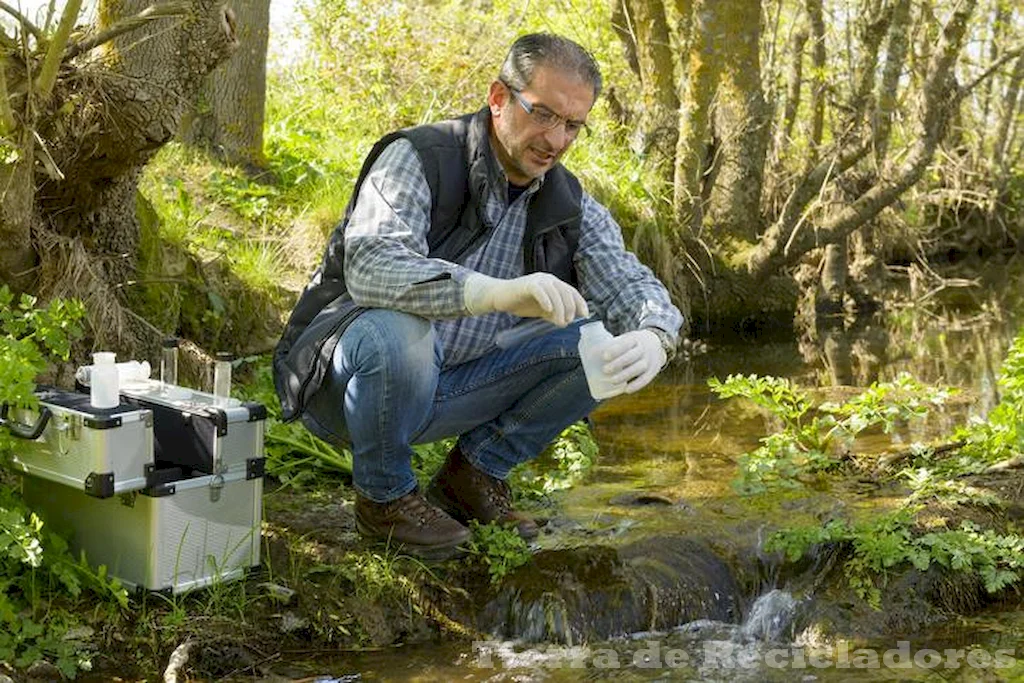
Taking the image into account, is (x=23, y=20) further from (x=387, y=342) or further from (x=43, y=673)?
(x=43, y=673)

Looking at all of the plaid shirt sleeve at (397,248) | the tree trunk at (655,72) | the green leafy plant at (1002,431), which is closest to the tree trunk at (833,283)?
the tree trunk at (655,72)

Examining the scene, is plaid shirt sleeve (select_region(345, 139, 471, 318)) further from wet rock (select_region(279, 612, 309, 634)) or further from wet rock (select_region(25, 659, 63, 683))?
wet rock (select_region(25, 659, 63, 683))

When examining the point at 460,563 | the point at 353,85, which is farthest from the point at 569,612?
the point at 353,85

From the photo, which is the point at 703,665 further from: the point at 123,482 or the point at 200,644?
the point at 123,482

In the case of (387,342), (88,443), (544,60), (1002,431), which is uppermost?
(544,60)

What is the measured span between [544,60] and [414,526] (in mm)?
1323

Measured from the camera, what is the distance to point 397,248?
11.3 feet

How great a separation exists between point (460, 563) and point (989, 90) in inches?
466

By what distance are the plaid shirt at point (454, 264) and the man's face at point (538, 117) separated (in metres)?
0.09

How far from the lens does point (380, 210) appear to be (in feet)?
11.5

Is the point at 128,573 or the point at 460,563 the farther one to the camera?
the point at 460,563

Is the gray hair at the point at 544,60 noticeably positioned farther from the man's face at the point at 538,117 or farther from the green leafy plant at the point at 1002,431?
the green leafy plant at the point at 1002,431

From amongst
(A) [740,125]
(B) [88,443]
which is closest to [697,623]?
(B) [88,443]

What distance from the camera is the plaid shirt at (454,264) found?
3367 mm
